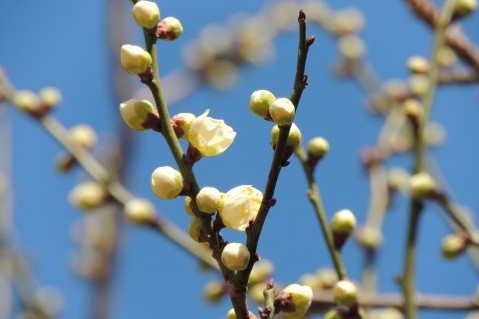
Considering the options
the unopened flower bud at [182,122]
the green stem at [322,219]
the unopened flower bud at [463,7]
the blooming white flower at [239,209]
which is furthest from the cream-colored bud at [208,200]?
the unopened flower bud at [463,7]

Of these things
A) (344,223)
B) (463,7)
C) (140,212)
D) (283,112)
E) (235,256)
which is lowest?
(235,256)

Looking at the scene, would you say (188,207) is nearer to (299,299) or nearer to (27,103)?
(299,299)

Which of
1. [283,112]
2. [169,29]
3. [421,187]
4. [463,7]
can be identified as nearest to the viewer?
[283,112]

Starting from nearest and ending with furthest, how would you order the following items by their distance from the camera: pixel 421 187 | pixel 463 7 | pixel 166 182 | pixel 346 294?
pixel 166 182
pixel 346 294
pixel 421 187
pixel 463 7

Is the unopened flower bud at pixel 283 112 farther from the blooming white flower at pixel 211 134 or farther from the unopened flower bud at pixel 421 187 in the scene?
the unopened flower bud at pixel 421 187

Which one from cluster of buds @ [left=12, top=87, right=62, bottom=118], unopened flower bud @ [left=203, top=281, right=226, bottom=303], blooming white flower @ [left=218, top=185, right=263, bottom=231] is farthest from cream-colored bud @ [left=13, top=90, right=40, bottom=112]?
blooming white flower @ [left=218, top=185, right=263, bottom=231]

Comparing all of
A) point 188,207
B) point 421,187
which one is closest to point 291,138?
point 188,207
